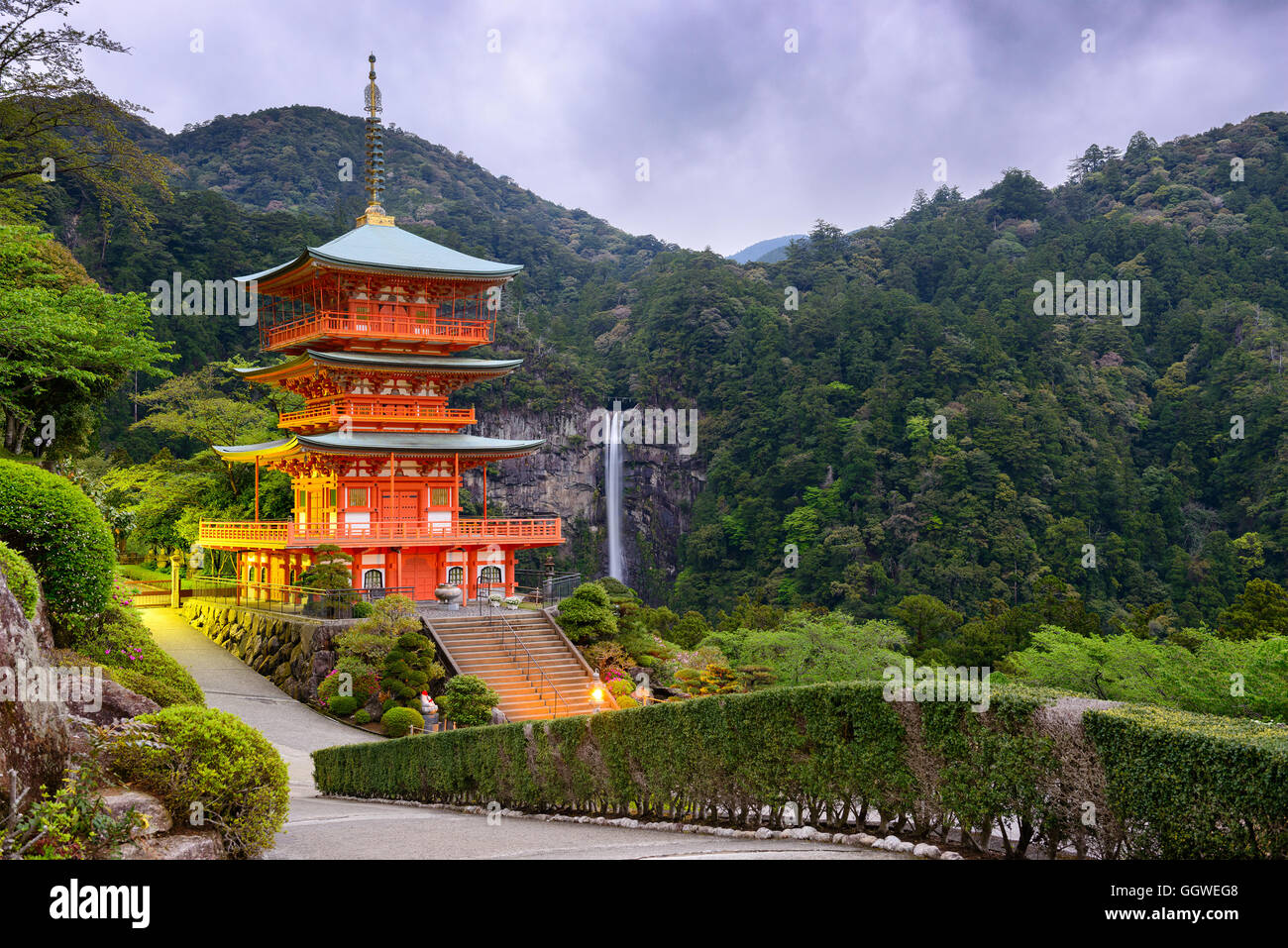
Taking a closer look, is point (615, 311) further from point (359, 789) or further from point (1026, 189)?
point (359, 789)

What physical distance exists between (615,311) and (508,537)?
6009 cm

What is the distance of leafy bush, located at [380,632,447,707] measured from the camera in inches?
867

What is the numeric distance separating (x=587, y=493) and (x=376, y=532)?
131 feet

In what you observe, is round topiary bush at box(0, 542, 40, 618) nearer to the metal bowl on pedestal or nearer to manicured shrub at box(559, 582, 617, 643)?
manicured shrub at box(559, 582, 617, 643)

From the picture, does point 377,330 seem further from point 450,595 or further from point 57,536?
point 57,536

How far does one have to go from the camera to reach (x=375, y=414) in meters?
29.4

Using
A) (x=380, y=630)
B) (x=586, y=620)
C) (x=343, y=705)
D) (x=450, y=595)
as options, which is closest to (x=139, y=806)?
(x=343, y=705)

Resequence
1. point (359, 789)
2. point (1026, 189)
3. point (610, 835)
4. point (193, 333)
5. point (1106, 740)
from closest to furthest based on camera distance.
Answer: point (1106, 740), point (610, 835), point (359, 789), point (193, 333), point (1026, 189)

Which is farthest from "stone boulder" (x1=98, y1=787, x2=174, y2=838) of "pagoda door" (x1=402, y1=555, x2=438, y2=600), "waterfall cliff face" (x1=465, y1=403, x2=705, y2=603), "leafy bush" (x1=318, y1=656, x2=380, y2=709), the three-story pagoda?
"waterfall cliff face" (x1=465, y1=403, x2=705, y2=603)

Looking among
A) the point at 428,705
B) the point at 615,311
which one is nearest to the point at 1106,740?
the point at 428,705

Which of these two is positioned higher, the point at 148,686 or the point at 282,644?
the point at 148,686

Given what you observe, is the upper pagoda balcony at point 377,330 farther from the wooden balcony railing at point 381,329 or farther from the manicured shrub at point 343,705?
the manicured shrub at point 343,705

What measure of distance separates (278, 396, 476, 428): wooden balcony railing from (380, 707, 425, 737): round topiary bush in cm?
1103
